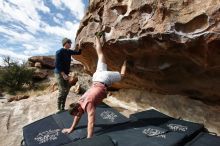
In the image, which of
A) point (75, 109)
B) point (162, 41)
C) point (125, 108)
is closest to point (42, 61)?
point (125, 108)

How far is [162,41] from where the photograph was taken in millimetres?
4668

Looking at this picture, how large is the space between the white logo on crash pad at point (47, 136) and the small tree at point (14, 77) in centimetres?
1125

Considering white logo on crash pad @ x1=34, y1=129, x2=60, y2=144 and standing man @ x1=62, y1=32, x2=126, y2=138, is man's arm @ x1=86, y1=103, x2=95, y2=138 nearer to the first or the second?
standing man @ x1=62, y1=32, x2=126, y2=138

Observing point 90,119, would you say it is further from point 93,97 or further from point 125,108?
point 125,108

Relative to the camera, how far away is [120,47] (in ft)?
18.3

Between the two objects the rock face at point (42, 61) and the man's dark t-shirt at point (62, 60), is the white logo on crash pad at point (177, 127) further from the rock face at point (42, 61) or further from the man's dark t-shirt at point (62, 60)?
the rock face at point (42, 61)

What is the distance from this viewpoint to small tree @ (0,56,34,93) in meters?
15.6

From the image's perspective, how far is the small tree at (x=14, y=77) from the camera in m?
15.6

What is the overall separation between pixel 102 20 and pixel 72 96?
337 centimetres

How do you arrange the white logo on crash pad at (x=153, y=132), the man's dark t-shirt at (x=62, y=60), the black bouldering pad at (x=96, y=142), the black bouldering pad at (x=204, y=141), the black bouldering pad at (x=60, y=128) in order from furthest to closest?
the man's dark t-shirt at (x=62, y=60) < the black bouldering pad at (x=60, y=128) < the white logo on crash pad at (x=153, y=132) < the black bouldering pad at (x=204, y=141) < the black bouldering pad at (x=96, y=142)

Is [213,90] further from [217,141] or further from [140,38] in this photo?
[140,38]

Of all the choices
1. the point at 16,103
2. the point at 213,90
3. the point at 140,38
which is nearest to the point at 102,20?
the point at 140,38

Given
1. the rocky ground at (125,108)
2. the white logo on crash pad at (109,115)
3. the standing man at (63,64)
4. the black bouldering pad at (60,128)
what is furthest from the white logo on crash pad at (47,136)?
the standing man at (63,64)

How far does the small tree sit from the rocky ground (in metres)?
7.73
